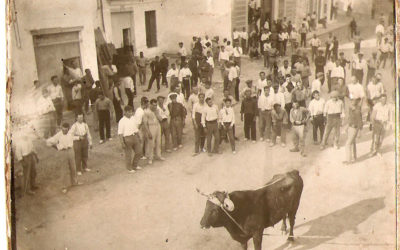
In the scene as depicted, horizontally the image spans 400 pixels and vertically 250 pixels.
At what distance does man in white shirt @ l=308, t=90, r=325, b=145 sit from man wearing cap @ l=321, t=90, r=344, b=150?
4cm

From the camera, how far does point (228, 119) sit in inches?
157

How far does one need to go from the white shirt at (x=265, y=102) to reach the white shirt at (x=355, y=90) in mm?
668

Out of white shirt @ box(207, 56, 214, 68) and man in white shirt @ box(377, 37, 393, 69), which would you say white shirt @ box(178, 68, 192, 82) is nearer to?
white shirt @ box(207, 56, 214, 68)

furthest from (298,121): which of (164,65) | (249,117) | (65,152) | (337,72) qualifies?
(65,152)

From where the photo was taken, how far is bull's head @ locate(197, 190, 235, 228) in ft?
12.1

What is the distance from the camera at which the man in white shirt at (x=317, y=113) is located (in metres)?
3.82

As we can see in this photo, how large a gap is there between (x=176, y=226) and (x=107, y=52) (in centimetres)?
160

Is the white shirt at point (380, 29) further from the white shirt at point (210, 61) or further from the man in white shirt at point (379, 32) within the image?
the white shirt at point (210, 61)

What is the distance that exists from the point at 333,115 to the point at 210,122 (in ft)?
3.56

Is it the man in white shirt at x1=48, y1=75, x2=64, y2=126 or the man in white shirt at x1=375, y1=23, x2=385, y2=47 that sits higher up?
the man in white shirt at x1=375, y1=23, x2=385, y2=47

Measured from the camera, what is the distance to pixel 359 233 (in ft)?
12.0

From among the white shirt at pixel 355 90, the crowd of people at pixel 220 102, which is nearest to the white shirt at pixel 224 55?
the crowd of people at pixel 220 102

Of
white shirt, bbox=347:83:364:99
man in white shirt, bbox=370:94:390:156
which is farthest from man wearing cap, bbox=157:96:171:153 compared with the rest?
man in white shirt, bbox=370:94:390:156

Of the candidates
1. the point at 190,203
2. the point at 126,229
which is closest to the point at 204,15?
the point at 190,203
